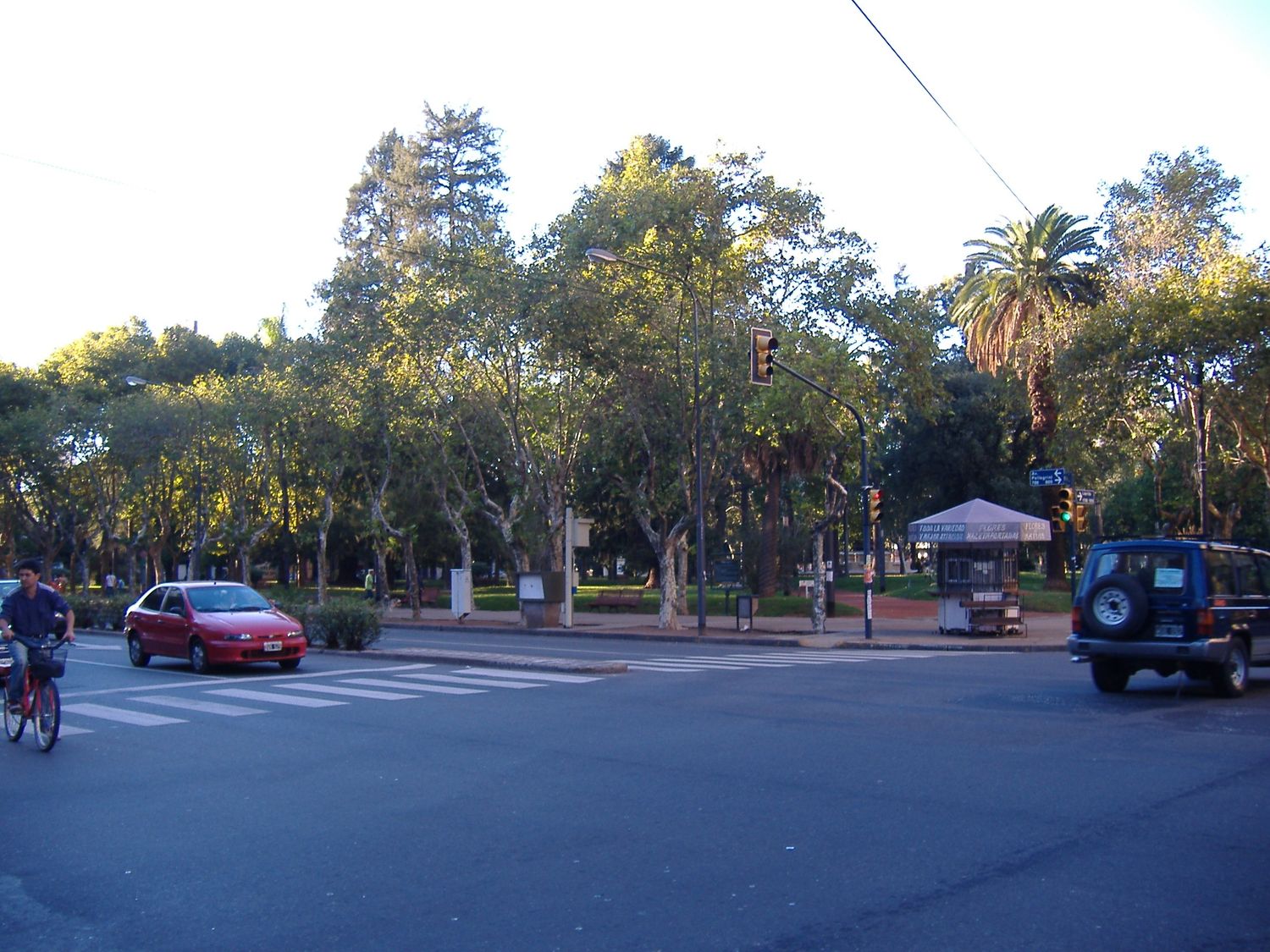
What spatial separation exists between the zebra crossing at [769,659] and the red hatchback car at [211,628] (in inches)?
231

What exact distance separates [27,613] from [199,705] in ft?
13.7

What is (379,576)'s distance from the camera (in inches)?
1892

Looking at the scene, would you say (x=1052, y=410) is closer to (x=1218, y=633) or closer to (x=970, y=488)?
(x=970, y=488)

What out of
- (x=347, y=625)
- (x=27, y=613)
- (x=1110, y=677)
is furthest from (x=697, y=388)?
(x=27, y=613)

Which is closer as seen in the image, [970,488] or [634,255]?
[634,255]

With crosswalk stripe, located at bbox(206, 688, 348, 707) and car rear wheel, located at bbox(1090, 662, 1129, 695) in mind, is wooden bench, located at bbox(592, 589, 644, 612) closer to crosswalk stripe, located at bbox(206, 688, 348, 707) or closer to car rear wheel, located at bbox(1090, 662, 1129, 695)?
crosswalk stripe, located at bbox(206, 688, 348, 707)

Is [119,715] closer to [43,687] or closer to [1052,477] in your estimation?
[43,687]

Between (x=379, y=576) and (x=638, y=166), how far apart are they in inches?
860

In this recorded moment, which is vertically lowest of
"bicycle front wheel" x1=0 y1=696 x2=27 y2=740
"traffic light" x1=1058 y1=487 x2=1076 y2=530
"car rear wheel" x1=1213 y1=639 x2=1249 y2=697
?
"bicycle front wheel" x1=0 y1=696 x2=27 y2=740

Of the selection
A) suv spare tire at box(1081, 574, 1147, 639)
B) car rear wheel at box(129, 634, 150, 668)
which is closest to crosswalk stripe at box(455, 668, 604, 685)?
car rear wheel at box(129, 634, 150, 668)

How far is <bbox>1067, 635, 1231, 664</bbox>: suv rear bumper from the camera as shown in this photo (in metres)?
14.1

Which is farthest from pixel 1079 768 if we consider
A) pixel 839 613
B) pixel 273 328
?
pixel 273 328

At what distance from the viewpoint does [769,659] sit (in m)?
22.3

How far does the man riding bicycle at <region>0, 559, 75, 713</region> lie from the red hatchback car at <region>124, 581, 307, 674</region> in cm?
733
